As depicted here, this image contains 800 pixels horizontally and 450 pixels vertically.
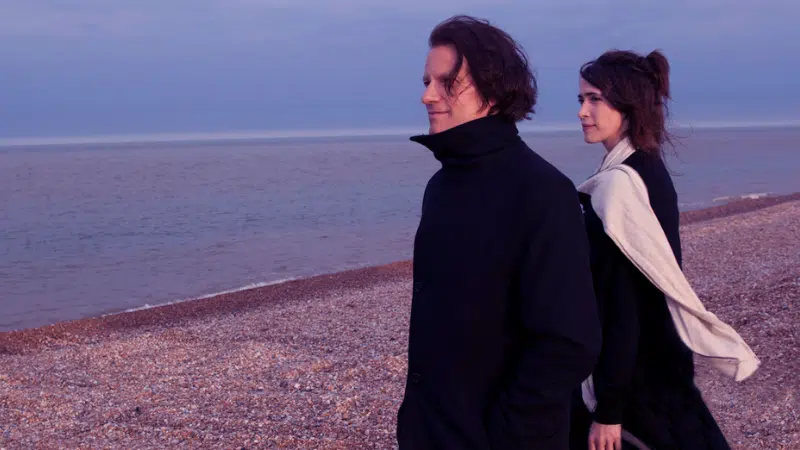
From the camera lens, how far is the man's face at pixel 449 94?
2.22 m

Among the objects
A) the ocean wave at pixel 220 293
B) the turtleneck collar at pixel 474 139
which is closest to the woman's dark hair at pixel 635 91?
the turtleneck collar at pixel 474 139

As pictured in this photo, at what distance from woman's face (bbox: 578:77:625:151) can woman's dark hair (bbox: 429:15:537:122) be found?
0.65 meters

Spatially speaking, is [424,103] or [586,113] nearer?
[424,103]

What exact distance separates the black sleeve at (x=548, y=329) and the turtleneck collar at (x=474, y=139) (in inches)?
9.2

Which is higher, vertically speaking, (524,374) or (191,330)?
(524,374)

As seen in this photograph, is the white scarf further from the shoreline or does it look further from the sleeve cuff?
the shoreline

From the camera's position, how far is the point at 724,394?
6281mm

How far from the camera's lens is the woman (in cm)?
256

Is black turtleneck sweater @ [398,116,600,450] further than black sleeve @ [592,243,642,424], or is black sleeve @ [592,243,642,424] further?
black sleeve @ [592,243,642,424]

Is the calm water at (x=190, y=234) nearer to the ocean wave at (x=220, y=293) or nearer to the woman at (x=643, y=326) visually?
the ocean wave at (x=220, y=293)

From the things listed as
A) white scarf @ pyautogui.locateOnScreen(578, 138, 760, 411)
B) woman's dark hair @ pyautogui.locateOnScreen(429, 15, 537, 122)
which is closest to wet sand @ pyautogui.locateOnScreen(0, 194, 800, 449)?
white scarf @ pyautogui.locateOnScreen(578, 138, 760, 411)

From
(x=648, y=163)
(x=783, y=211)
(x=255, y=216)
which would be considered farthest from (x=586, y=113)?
(x=255, y=216)

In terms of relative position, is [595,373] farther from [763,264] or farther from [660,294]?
[763,264]

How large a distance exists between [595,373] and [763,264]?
11.3 m
